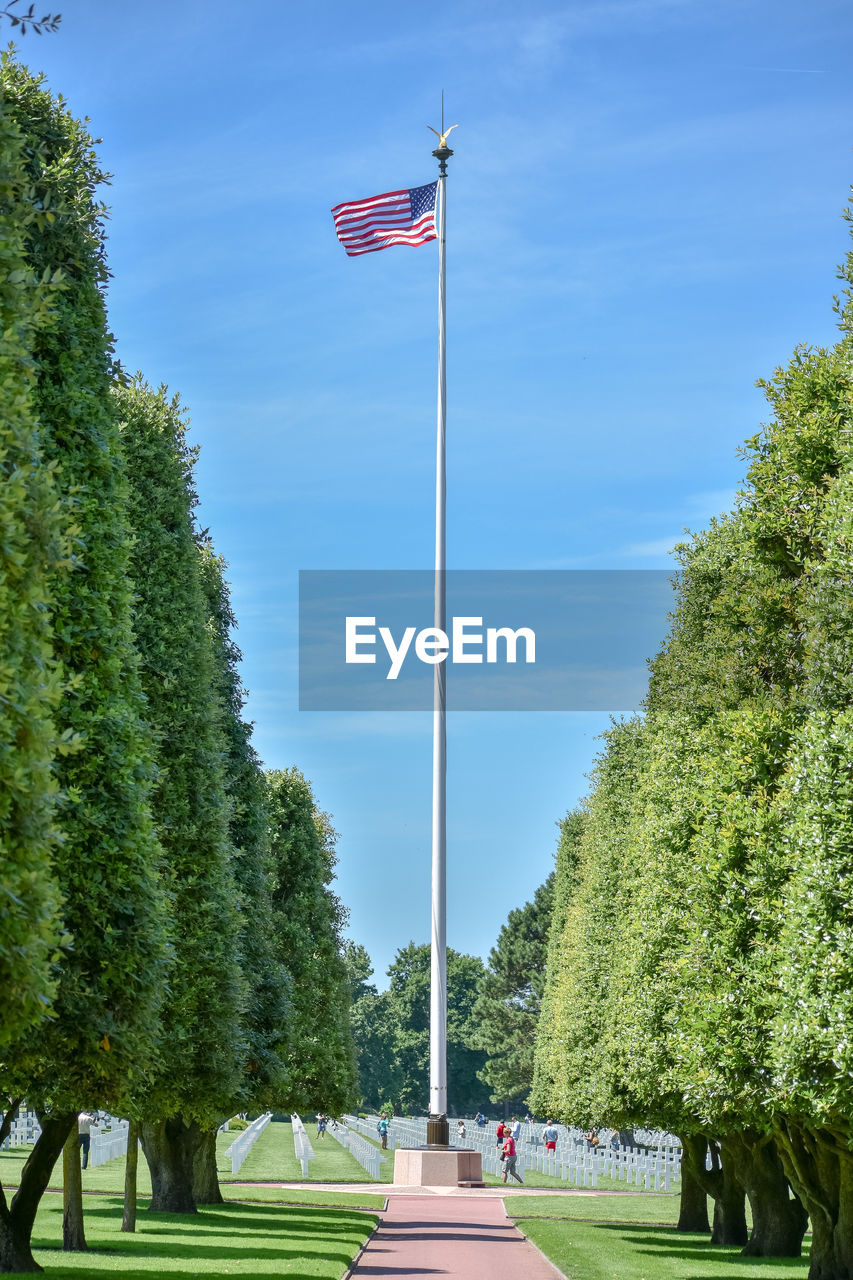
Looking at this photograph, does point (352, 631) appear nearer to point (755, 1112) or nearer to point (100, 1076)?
point (755, 1112)

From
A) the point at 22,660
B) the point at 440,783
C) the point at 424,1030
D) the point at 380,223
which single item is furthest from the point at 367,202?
the point at 424,1030

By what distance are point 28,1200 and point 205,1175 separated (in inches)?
651

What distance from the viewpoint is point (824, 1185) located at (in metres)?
20.8

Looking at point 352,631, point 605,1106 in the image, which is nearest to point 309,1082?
point 605,1106

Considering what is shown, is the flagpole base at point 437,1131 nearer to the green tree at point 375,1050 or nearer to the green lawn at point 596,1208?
the green lawn at point 596,1208

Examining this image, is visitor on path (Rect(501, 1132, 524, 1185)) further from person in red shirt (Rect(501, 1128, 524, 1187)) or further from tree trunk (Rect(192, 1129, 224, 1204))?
tree trunk (Rect(192, 1129, 224, 1204))

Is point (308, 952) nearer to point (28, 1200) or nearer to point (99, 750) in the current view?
point (28, 1200)

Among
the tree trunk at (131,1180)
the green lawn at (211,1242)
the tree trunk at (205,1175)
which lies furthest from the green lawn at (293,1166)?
the tree trunk at (131,1180)

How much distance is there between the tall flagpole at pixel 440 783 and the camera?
35.8 metres

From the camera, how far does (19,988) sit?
33.6 ft

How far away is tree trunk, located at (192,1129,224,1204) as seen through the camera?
3275 centimetres

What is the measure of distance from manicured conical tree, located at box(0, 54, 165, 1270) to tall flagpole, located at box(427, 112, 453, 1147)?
20327 mm

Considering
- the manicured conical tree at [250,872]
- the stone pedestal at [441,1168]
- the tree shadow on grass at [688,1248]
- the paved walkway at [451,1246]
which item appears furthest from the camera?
Result: the stone pedestal at [441,1168]

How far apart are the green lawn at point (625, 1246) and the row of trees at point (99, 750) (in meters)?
6.11
